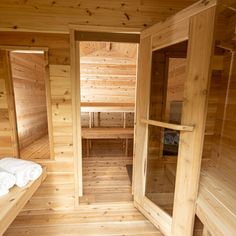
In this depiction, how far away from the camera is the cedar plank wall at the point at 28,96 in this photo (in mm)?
2781

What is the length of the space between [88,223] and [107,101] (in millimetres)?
2844

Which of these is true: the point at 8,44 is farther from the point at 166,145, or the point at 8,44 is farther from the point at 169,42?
the point at 166,145

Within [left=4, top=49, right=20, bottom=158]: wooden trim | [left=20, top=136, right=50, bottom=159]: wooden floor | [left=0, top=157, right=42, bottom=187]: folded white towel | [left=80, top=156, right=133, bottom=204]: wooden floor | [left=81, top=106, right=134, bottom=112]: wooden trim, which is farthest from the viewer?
[left=81, top=106, right=134, bottom=112]: wooden trim

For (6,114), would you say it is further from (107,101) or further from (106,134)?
(107,101)

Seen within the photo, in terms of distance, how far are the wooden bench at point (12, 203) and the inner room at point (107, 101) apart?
181 centimetres

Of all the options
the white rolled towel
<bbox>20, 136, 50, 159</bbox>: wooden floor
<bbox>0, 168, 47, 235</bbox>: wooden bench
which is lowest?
<bbox>20, 136, 50, 159</bbox>: wooden floor

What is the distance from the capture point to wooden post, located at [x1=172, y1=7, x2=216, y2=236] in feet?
3.74

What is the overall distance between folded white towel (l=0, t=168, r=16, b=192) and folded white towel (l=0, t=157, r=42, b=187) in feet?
0.11

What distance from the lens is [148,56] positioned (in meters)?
1.67

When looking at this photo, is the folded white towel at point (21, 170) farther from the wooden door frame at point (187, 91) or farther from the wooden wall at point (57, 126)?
the wooden door frame at point (187, 91)

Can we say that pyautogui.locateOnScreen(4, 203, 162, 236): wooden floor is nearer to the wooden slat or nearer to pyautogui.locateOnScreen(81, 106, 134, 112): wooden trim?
the wooden slat

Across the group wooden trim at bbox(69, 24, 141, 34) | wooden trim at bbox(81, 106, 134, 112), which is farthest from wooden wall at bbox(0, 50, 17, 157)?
wooden trim at bbox(81, 106, 134, 112)

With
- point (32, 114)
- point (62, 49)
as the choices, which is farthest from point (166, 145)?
point (32, 114)

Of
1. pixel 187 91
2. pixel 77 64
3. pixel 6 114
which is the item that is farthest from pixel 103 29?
pixel 6 114
